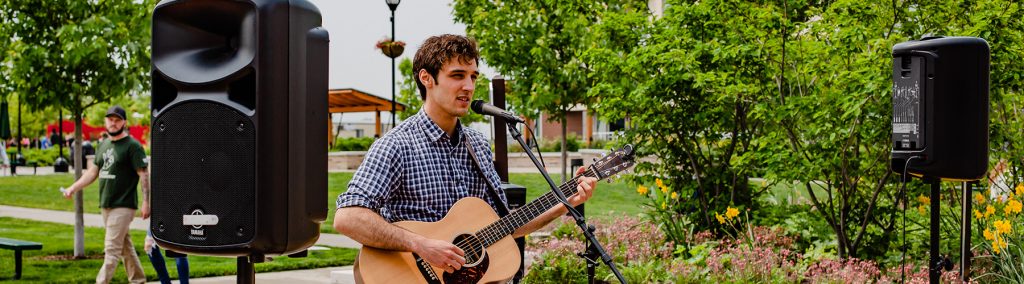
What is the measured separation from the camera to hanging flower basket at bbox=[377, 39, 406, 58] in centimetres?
1948

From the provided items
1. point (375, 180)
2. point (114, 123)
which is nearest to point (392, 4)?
point (114, 123)

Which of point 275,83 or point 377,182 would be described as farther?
point 377,182

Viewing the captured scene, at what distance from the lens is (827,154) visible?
25.8 feet

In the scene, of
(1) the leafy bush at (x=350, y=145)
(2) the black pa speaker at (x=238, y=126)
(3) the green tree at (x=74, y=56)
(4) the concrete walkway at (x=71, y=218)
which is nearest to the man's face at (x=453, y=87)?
(2) the black pa speaker at (x=238, y=126)

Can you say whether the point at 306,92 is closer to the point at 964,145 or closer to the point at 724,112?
the point at 964,145

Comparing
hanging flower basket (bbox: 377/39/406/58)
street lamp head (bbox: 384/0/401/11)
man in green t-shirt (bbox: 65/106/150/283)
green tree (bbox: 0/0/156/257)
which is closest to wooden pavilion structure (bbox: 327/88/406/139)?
hanging flower basket (bbox: 377/39/406/58)

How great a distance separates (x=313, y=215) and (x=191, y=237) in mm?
383

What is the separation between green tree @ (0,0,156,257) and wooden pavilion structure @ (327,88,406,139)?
1765 cm

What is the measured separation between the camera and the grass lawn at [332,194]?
1941 centimetres

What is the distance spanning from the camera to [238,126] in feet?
10.6

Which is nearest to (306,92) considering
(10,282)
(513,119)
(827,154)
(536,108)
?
(513,119)

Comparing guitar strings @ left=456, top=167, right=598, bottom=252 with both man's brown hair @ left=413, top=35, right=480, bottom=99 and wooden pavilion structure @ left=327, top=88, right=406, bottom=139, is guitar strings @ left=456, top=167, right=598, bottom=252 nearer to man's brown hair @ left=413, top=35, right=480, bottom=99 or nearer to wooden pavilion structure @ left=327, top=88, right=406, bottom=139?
man's brown hair @ left=413, top=35, right=480, bottom=99

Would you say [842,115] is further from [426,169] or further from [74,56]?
[74,56]

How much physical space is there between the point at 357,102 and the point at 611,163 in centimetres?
2973
